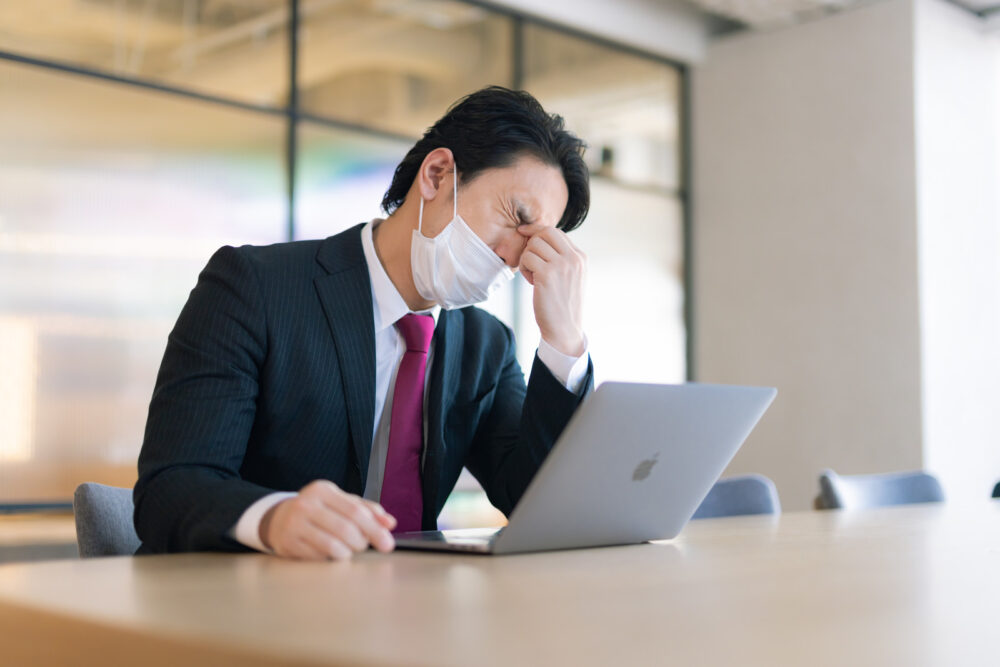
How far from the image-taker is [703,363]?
6453 mm

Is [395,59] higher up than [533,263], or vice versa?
[395,59]

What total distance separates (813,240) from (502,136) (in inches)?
178

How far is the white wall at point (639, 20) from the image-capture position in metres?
5.83

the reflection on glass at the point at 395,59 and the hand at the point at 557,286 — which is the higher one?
the reflection on glass at the point at 395,59

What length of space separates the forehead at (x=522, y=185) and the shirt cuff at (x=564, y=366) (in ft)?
1.13

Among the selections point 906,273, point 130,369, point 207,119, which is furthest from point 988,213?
point 130,369

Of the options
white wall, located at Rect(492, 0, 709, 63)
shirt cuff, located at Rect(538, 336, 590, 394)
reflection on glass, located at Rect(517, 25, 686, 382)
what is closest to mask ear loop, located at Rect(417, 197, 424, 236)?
shirt cuff, located at Rect(538, 336, 590, 394)

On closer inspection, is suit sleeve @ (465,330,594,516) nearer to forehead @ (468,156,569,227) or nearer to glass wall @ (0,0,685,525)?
forehead @ (468,156,569,227)

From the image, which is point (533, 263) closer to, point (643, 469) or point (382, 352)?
point (382, 352)

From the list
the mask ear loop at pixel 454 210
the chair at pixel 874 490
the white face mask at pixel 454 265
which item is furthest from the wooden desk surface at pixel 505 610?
the chair at pixel 874 490

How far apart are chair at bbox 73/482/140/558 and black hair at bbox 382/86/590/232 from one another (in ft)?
2.76

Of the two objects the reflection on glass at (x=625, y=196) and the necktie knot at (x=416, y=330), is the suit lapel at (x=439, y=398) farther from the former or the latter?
A: the reflection on glass at (x=625, y=196)

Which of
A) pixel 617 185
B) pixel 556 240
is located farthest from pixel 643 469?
pixel 617 185

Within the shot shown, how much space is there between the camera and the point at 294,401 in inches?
64.7
